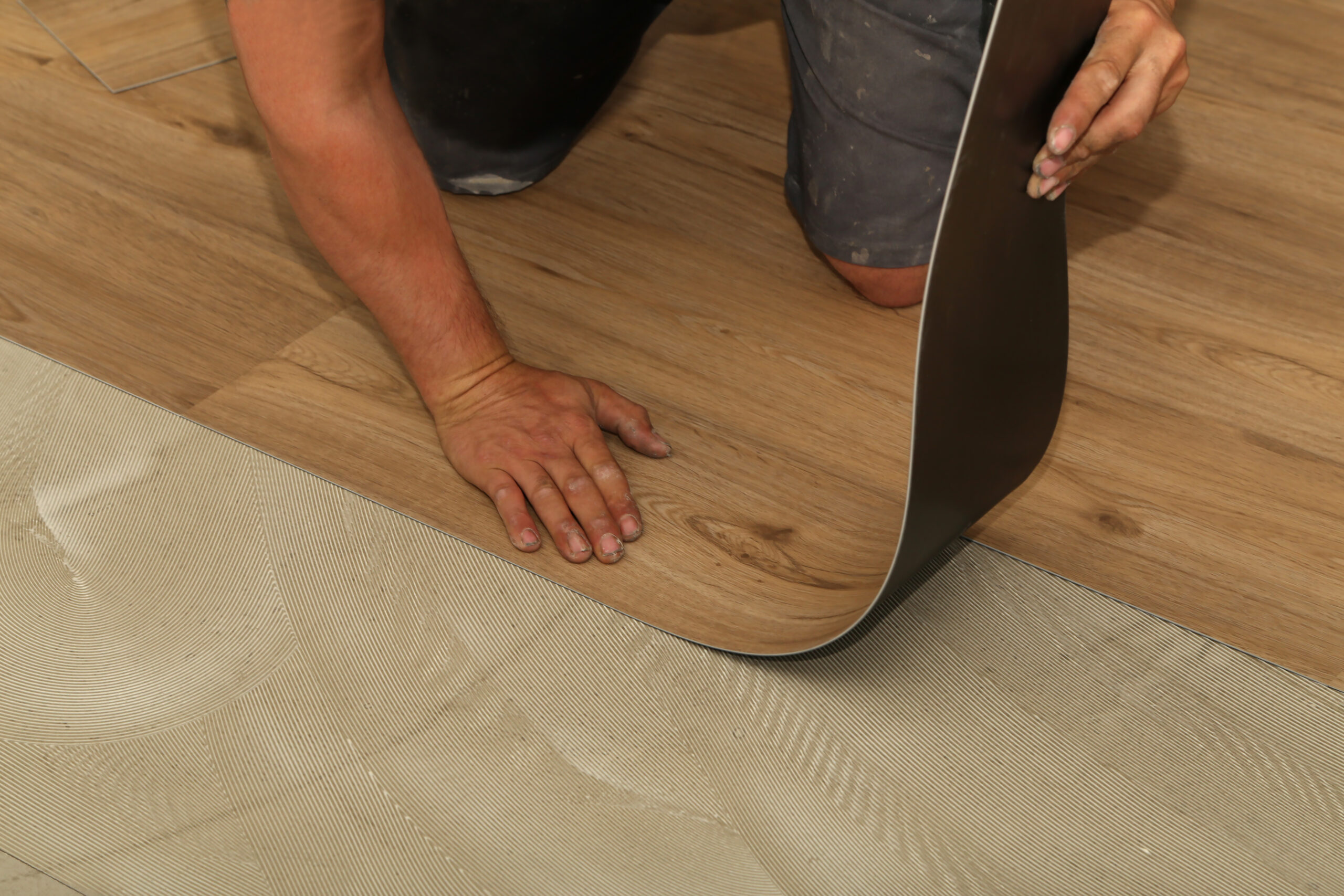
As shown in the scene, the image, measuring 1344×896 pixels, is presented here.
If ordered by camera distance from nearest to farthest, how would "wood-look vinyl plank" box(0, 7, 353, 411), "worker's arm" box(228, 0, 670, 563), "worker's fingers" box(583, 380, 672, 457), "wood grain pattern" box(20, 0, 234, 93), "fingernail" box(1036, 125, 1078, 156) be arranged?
1. "fingernail" box(1036, 125, 1078, 156)
2. "worker's arm" box(228, 0, 670, 563)
3. "worker's fingers" box(583, 380, 672, 457)
4. "wood-look vinyl plank" box(0, 7, 353, 411)
5. "wood grain pattern" box(20, 0, 234, 93)

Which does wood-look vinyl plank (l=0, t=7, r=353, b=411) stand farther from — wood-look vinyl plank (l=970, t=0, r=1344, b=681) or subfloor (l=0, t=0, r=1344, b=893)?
wood-look vinyl plank (l=970, t=0, r=1344, b=681)

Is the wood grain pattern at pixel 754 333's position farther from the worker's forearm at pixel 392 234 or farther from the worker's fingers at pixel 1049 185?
the worker's fingers at pixel 1049 185

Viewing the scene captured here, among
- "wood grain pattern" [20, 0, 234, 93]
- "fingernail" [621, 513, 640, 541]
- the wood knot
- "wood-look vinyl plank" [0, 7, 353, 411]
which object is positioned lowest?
the wood knot

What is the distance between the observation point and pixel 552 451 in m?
1.17

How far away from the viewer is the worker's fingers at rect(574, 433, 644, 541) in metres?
1.14

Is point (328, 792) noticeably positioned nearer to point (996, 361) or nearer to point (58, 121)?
point (996, 361)

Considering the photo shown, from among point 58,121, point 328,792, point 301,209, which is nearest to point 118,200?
point 58,121

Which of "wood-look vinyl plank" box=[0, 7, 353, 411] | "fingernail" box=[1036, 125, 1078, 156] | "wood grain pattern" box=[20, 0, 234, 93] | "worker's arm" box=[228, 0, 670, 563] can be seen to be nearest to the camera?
"fingernail" box=[1036, 125, 1078, 156]

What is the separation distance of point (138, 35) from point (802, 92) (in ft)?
3.95

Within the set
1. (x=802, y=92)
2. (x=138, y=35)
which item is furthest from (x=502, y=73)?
(x=138, y=35)

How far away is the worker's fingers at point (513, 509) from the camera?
1.12 metres

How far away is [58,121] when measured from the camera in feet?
5.56

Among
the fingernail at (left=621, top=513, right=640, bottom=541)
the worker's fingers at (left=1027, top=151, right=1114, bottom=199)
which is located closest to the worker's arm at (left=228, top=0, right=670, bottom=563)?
the fingernail at (left=621, top=513, right=640, bottom=541)

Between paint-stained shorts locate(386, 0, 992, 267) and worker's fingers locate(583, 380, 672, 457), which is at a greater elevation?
paint-stained shorts locate(386, 0, 992, 267)
